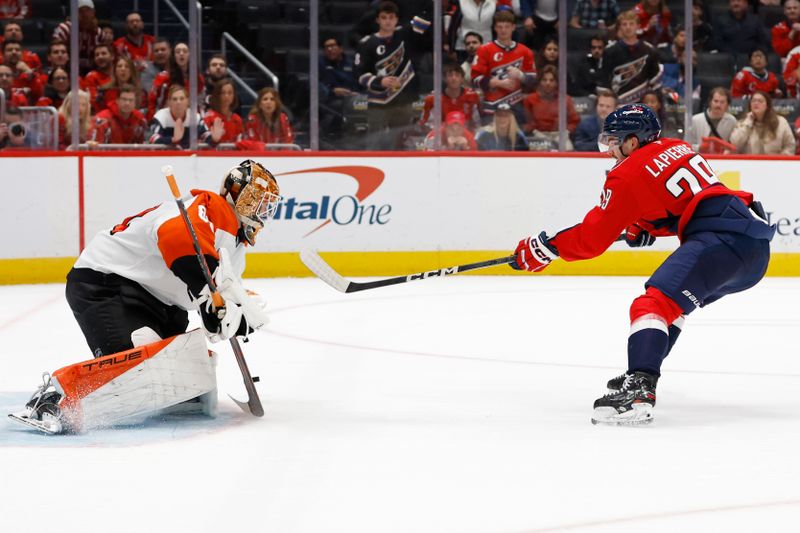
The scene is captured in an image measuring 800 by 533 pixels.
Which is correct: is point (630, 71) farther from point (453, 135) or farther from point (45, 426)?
point (45, 426)

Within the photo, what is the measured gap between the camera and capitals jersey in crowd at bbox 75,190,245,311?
335 centimetres

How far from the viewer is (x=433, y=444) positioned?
3.34 meters

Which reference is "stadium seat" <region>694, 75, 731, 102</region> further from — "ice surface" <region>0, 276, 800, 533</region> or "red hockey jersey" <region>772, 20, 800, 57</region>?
"ice surface" <region>0, 276, 800, 533</region>

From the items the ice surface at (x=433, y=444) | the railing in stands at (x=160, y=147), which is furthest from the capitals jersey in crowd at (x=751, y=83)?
the ice surface at (x=433, y=444)

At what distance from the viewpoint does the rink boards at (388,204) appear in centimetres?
753

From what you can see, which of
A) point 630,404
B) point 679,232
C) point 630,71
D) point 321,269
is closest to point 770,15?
point 630,71

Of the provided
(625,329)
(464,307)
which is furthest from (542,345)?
(464,307)

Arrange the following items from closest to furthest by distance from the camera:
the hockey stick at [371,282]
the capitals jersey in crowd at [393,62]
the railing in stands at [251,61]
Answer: the hockey stick at [371,282] → the railing in stands at [251,61] → the capitals jersey in crowd at [393,62]

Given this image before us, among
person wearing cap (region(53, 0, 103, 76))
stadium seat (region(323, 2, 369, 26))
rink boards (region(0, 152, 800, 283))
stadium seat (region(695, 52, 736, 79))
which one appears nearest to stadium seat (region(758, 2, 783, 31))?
stadium seat (region(695, 52, 736, 79))

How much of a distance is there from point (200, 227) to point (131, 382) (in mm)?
458

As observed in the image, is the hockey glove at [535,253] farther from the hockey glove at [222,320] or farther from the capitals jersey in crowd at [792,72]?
the capitals jersey in crowd at [792,72]

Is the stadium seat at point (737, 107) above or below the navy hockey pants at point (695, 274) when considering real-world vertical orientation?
above

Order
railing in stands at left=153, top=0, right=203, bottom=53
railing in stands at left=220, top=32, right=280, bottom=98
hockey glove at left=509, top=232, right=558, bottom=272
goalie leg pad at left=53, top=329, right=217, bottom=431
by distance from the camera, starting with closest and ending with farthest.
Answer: goalie leg pad at left=53, top=329, right=217, bottom=431 → hockey glove at left=509, top=232, right=558, bottom=272 → railing in stands at left=153, top=0, right=203, bottom=53 → railing in stands at left=220, top=32, right=280, bottom=98

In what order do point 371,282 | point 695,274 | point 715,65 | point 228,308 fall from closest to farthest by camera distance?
point 228,308 → point 695,274 → point 371,282 → point 715,65
